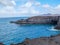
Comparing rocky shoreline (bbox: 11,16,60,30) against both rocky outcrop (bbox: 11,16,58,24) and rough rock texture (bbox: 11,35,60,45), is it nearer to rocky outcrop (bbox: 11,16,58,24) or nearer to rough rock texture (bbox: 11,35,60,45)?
rocky outcrop (bbox: 11,16,58,24)

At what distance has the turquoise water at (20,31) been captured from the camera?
2.99m

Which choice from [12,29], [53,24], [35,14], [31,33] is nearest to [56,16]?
[53,24]

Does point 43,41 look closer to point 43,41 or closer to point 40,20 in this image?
point 43,41

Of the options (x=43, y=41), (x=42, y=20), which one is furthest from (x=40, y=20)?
(x=43, y=41)

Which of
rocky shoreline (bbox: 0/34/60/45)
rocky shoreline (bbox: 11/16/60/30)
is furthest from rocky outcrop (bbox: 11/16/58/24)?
rocky shoreline (bbox: 0/34/60/45)

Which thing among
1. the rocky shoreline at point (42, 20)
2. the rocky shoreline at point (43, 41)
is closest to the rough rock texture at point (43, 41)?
the rocky shoreline at point (43, 41)

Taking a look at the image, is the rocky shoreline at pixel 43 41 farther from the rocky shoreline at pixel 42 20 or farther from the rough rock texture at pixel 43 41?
the rocky shoreline at pixel 42 20

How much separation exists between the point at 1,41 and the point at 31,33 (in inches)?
24.7

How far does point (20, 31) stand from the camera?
305 centimetres

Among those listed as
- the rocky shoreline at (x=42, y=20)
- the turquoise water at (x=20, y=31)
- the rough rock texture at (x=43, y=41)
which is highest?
the rocky shoreline at (x=42, y=20)

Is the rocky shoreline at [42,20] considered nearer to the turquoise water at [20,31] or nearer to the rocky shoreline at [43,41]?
the turquoise water at [20,31]

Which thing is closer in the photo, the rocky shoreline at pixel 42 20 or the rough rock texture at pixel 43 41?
the rough rock texture at pixel 43 41

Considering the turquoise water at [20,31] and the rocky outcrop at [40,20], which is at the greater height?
the rocky outcrop at [40,20]

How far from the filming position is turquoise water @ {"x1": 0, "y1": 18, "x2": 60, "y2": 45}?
9.81 ft
